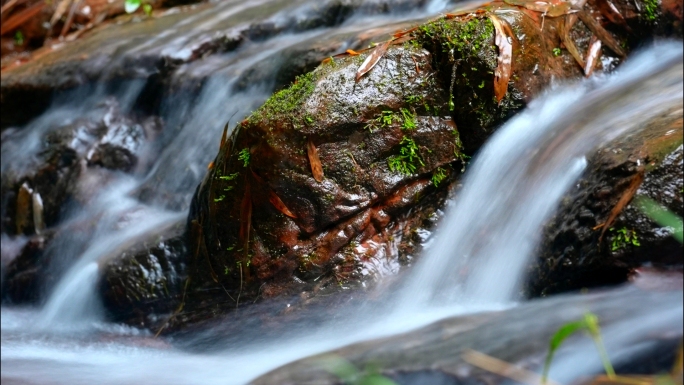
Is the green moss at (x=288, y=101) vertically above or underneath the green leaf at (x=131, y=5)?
underneath

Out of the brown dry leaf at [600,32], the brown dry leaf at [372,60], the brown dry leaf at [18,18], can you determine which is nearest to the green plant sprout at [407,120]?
the brown dry leaf at [372,60]

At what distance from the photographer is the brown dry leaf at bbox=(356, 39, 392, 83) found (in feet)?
11.4

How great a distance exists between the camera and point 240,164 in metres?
3.56

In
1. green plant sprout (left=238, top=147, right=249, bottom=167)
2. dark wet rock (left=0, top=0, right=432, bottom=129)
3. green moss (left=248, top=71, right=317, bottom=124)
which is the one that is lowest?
green plant sprout (left=238, top=147, right=249, bottom=167)

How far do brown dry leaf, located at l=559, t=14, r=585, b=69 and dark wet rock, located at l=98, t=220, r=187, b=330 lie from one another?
8.18 feet

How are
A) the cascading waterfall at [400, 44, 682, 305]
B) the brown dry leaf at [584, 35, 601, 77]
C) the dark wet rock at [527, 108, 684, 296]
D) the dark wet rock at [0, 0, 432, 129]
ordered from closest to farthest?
the dark wet rock at [527, 108, 684, 296] < the cascading waterfall at [400, 44, 682, 305] < the brown dry leaf at [584, 35, 601, 77] < the dark wet rock at [0, 0, 432, 129]

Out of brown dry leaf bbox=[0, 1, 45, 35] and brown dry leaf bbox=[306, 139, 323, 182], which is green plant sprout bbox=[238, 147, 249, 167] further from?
brown dry leaf bbox=[0, 1, 45, 35]

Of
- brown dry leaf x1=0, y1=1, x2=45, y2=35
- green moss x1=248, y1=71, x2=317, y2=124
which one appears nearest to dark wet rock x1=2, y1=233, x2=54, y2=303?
green moss x1=248, y1=71, x2=317, y2=124

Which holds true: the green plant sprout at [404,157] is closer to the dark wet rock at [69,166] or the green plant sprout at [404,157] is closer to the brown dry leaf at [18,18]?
the dark wet rock at [69,166]

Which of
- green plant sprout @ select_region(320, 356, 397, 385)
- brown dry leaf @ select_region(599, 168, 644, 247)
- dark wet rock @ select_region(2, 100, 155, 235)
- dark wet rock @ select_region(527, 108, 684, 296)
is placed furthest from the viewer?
dark wet rock @ select_region(2, 100, 155, 235)

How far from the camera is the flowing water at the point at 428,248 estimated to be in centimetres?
329

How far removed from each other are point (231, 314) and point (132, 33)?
4612mm

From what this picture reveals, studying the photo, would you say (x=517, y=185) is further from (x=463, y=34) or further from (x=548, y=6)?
(x=548, y=6)

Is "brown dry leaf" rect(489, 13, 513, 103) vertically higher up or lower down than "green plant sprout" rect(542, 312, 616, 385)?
higher up
